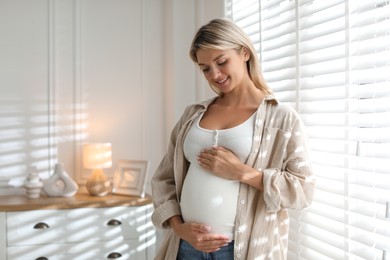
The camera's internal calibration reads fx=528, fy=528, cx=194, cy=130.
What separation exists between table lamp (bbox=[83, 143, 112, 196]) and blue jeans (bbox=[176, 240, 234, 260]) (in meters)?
1.40

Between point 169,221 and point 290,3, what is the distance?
1.01 metres

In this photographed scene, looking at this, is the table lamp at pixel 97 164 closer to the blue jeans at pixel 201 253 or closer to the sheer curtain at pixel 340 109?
the sheer curtain at pixel 340 109

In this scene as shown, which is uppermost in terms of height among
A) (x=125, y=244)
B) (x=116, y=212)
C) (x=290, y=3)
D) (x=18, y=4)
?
(x=18, y=4)

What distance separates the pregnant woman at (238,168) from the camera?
163cm

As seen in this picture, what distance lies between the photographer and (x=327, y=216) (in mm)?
1915

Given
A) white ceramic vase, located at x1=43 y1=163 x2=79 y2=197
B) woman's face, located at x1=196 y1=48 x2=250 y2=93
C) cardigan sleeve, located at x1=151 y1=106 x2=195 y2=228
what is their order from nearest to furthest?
woman's face, located at x1=196 y1=48 x2=250 y2=93, cardigan sleeve, located at x1=151 y1=106 x2=195 y2=228, white ceramic vase, located at x1=43 y1=163 x2=79 y2=197

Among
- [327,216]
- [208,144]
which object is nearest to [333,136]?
[327,216]

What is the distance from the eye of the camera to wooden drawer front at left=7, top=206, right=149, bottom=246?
281cm

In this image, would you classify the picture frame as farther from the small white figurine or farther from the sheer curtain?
the sheer curtain

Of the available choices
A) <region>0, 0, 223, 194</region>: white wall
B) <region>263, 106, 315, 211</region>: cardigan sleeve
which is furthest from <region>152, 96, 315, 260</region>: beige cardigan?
<region>0, 0, 223, 194</region>: white wall

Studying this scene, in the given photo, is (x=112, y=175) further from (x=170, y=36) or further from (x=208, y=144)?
(x=208, y=144)

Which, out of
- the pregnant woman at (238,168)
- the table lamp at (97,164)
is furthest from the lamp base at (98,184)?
the pregnant woman at (238,168)

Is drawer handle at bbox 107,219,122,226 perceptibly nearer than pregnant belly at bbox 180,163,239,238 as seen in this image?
No

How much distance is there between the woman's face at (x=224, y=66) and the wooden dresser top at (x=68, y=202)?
139cm
